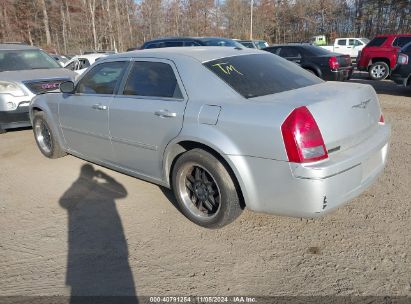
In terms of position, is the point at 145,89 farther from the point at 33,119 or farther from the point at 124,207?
the point at 33,119

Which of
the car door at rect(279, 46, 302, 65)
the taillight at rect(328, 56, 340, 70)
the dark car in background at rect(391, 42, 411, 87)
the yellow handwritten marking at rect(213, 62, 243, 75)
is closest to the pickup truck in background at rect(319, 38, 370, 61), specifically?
the car door at rect(279, 46, 302, 65)

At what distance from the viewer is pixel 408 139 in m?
5.66

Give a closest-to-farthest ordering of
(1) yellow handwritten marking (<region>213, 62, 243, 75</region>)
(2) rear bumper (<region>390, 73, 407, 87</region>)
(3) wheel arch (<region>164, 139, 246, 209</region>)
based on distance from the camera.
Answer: (3) wheel arch (<region>164, 139, 246, 209</region>) → (1) yellow handwritten marking (<region>213, 62, 243, 75</region>) → (2) rear bumper (<region>390, 73, 407, 87</region>)

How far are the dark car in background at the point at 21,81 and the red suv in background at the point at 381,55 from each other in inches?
429

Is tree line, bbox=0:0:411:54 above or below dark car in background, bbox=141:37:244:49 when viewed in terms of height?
above

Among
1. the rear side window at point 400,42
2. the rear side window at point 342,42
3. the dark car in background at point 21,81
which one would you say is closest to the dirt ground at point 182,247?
the dark car in background at point 21,81

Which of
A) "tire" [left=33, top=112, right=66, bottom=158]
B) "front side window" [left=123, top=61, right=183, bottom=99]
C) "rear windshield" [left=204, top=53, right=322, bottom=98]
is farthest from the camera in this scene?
"tire" [left=33, top=112, right=66, bottom=158]

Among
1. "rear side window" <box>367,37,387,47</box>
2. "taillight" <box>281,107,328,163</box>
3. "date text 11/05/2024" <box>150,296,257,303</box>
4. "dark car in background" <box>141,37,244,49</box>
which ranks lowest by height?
"date text 11/05/2024" <box>150,296,257,303</box>

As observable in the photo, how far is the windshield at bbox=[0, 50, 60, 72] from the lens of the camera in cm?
764

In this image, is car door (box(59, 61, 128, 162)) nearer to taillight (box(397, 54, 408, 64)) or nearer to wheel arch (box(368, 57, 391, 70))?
taillight (box(397, 54, 408, 64))

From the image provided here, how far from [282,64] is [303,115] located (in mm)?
1384

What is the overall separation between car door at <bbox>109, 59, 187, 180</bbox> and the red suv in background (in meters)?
12.0

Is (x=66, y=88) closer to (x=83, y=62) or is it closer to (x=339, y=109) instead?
(x=339, y=109)

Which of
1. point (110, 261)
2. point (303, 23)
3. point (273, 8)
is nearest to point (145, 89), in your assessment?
point (110, 261)
